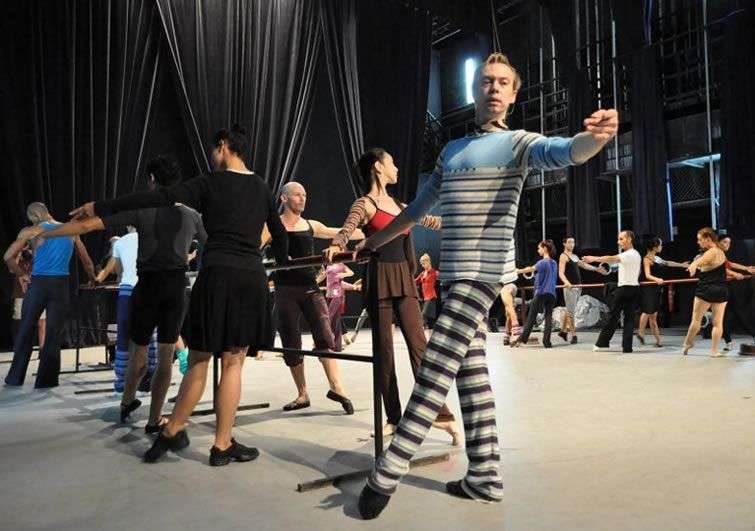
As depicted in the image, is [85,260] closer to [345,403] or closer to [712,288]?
[345,403]

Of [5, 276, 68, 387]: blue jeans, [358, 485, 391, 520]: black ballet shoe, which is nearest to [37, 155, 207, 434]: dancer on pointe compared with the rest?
[358, 485, 391, 520]: black ballet shoe

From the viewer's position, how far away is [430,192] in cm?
206

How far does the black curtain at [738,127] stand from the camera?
28.5ft

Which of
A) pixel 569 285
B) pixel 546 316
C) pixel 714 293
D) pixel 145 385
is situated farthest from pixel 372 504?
pixel 569 285

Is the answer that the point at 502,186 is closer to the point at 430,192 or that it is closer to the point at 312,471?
the point at 430,192

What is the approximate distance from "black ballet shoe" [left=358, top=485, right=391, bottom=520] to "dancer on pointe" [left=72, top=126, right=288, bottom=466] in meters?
0.84

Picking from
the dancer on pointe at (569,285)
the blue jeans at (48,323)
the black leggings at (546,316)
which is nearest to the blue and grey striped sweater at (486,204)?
the blue jeans at (48,323)

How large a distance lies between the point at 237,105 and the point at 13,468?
814 cm

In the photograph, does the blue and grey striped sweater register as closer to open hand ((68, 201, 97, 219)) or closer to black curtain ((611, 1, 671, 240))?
open hand ((68, 201, 97, 219))

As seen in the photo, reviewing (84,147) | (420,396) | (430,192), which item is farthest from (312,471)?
(84,147)

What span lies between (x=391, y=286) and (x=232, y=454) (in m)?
0.94

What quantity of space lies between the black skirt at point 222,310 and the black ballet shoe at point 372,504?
879 millimetres

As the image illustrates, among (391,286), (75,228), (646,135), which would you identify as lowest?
(391,286)

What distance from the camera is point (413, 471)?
2.41 meters
